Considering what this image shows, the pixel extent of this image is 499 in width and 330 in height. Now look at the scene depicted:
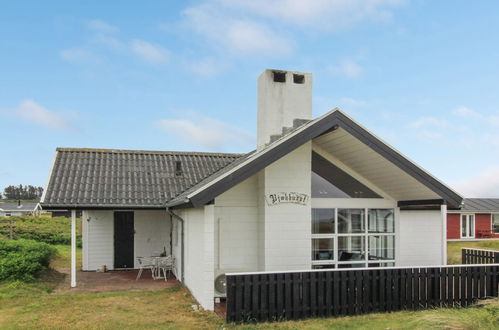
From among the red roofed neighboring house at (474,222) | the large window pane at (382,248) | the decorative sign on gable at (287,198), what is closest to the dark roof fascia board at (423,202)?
the large window pane at (382,248)

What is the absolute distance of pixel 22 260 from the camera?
14102 mm

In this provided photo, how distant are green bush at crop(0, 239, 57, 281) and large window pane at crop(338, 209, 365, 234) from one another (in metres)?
9.40

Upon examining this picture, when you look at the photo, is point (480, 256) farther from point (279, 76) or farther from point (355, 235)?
point (279, 76)

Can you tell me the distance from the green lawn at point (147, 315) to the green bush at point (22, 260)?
0.96 m

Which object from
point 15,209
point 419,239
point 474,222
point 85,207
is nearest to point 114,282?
point 85,207

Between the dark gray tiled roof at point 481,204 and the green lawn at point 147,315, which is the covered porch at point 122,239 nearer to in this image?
the green lawn at point 147,315

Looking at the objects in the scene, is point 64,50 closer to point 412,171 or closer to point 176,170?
point 176,170

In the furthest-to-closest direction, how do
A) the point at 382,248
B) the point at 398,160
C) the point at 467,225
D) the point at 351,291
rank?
the point at 467,225, the point at 382,248, the point at 398,160, the point at 351,291

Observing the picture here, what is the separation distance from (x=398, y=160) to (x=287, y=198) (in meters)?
2.66

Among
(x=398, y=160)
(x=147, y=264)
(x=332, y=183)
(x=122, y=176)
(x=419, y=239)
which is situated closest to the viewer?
(x=398, y=160)

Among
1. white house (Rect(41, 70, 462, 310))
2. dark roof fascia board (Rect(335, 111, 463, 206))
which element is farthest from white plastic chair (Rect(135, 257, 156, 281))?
dark roof fascia board (Rect(335, 111, 463, 206))

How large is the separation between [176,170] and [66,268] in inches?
230

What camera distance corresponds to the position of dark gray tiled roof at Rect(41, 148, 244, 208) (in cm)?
1480

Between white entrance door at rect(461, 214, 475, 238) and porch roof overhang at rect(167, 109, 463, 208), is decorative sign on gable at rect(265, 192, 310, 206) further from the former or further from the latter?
white entrance door at rect(461, 214, 475, 238)
